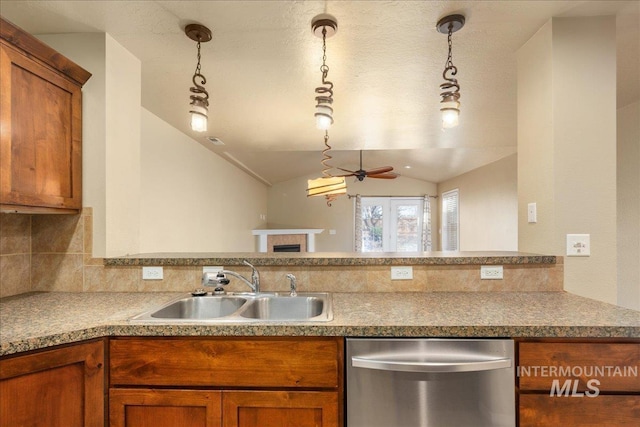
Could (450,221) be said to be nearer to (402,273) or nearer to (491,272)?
(491,272)

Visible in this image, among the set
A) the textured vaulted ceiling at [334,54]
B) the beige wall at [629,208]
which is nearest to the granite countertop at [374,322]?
the textured vaulted ceiling at [334,54]

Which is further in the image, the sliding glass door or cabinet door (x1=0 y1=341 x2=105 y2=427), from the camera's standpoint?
the sliding glass door

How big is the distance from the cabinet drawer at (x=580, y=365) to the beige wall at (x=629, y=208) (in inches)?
85.3

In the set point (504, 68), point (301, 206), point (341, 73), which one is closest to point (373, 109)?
point (341, 73)

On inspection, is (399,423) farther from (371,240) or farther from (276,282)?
(371,240)

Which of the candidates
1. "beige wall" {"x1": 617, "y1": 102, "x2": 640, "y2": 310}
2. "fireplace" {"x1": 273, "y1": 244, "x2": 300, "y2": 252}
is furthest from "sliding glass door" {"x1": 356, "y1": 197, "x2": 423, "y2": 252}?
"beige wall" {"x1": 617, "y1": 102, "x2": 640, "y2": 310}

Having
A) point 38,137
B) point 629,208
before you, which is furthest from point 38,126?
point 629,208

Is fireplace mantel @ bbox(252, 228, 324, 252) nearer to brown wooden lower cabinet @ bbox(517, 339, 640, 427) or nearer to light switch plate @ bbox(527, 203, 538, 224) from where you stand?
light switch plate @ bbox(527, 203, 538, 224)

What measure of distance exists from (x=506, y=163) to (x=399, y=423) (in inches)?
196

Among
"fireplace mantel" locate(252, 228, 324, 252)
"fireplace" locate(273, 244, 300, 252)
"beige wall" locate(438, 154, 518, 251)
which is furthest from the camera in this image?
"fireplace" locate(273, 244, 300, 252)

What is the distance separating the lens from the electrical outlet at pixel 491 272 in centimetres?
161

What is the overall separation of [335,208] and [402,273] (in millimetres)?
6340

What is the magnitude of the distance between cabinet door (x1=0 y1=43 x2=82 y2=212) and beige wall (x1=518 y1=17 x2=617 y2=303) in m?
2.53

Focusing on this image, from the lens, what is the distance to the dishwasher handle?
41.1 inches
